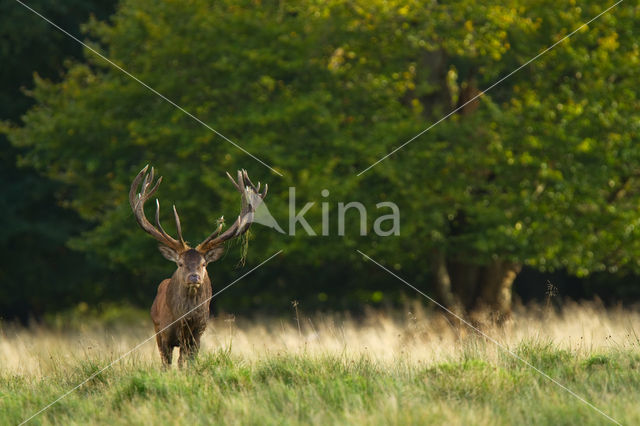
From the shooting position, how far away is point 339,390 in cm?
622

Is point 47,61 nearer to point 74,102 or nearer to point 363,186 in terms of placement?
point 74,102

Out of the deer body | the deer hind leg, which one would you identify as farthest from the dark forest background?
the deer hind leg

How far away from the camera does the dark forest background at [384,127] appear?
43.7ft

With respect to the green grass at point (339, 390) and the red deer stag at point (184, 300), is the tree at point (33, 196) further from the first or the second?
the green grass at point (339, 390)

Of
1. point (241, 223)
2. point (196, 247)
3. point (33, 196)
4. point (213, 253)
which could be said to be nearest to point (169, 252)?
point (196, 247)

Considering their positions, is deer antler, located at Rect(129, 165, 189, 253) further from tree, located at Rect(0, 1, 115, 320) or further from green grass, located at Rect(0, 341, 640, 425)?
tree, located at Rect(0, 1, 115, 320)

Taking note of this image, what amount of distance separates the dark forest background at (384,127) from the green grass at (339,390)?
6.04m

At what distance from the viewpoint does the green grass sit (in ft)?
18.4

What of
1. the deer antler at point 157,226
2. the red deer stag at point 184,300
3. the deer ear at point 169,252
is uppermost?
the deer antler at point 157,226

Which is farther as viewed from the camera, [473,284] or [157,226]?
[473,284]

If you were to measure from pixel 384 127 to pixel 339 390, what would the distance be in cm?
772

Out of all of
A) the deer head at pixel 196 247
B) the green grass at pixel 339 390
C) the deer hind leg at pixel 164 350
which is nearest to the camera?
the green grass at pixel 339 390

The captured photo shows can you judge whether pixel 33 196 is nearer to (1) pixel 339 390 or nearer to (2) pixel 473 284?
(2) pixel 473 284

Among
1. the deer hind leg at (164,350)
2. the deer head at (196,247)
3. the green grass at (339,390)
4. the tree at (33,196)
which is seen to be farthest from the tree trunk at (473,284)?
the tree at (33,196)
